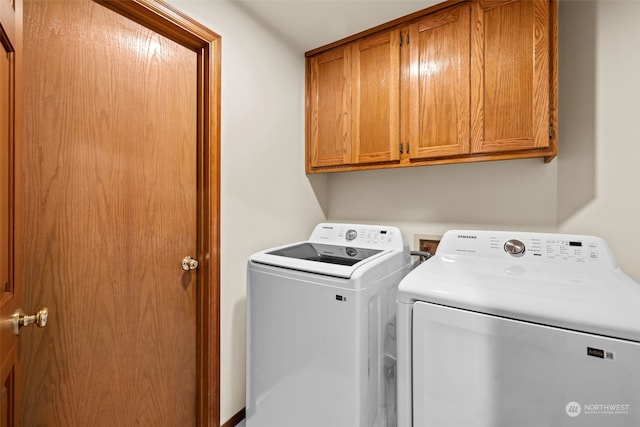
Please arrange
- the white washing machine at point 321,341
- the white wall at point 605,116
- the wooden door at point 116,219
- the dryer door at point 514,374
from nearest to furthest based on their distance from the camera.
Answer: the dryer door at point 514,374, the wooden door at point 116,219, the white washing machine at point 321,341, the white wall at point 605,116

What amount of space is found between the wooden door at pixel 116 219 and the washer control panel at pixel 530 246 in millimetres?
1262

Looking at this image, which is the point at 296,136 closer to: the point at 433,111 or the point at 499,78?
the point at 433,111

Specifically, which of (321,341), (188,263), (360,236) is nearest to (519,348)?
(321,341)

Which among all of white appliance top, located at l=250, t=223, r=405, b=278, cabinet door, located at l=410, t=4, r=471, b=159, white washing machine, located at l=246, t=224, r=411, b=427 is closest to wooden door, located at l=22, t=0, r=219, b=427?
white washing machine, located at l=246, t=224, r=411, b=427

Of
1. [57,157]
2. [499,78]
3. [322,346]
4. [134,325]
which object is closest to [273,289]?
[322,346]

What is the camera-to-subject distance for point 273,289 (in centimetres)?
144

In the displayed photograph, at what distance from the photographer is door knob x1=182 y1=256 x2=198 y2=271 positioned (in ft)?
4.69

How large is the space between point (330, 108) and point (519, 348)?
5.46 feet

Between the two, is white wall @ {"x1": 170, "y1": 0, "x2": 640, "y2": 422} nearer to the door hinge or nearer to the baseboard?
the baseboard

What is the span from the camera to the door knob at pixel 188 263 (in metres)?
1.43

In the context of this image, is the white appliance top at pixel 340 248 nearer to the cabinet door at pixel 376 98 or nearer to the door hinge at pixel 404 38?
the cabinet door at pixel 376 98

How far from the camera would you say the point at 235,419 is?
1624 millimetres

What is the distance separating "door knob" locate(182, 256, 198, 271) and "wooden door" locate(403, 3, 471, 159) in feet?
4.32

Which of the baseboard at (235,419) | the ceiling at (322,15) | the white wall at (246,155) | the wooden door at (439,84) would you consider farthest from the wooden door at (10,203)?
the wooden door at (439,84)
